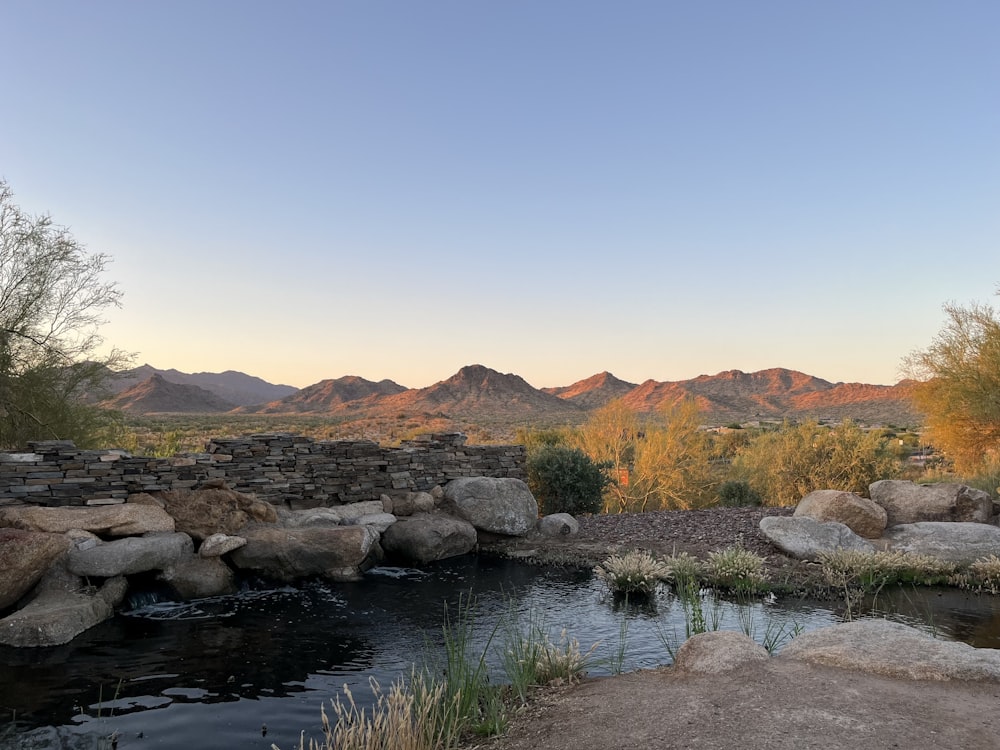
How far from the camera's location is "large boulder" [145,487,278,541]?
36.6 ft

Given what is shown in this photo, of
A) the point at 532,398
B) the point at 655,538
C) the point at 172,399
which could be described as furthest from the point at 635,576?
the point at 172,399

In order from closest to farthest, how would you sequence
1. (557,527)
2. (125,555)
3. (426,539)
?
(125,555)
(426,539)
(557,527)

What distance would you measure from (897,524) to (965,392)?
1011 cm

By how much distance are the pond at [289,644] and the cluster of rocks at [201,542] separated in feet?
1.24

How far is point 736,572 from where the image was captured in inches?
415

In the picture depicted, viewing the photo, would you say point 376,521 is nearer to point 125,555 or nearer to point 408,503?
point 408,503

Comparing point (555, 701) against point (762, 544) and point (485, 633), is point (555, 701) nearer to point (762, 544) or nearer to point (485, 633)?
point (485, 633)

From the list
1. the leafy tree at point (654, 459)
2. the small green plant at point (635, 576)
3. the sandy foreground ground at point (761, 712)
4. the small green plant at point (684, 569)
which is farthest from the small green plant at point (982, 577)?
the leafy tree at point (654, 459)

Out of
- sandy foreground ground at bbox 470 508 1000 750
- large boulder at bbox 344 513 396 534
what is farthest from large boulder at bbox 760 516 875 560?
large boulder at bbox 344 513 396 534

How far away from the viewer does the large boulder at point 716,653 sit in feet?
19.8

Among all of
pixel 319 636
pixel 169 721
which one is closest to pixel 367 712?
pixel 169 721

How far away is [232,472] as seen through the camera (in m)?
13.0

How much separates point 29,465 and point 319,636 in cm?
604

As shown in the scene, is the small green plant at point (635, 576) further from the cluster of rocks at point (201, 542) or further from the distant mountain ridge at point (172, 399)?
the distant mountain ridge at point (172, 399)
